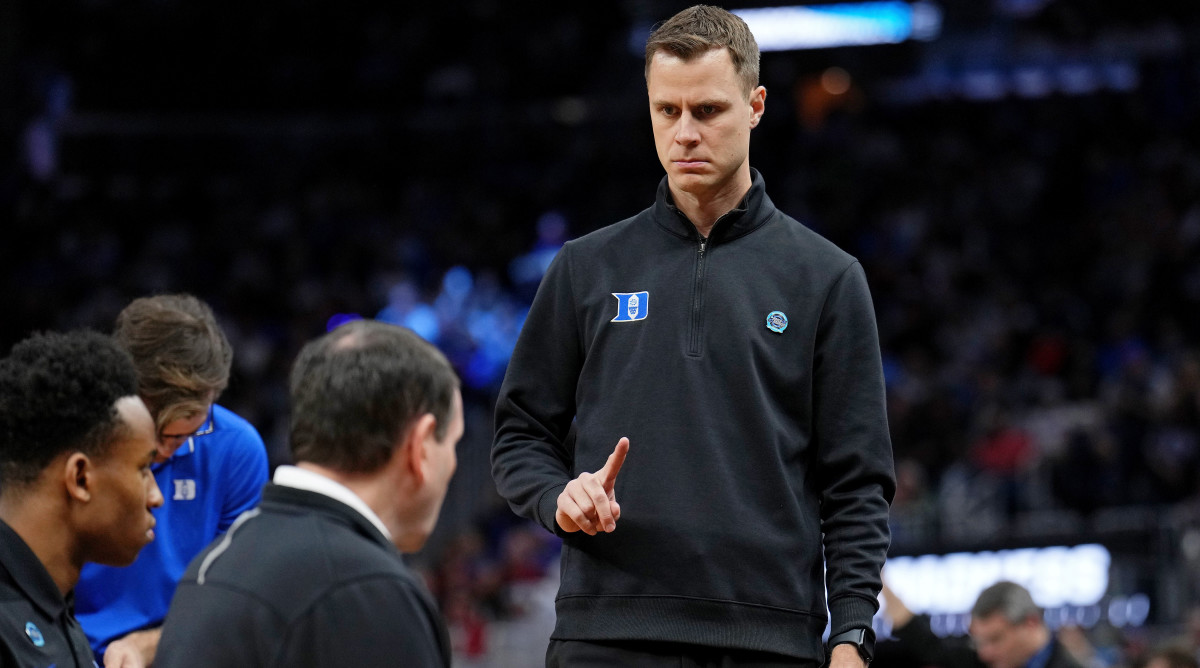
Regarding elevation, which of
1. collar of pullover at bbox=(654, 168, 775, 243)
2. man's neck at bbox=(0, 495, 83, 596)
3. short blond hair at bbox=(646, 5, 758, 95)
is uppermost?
short blond hair at bbox=(646, 5, 758, 95)

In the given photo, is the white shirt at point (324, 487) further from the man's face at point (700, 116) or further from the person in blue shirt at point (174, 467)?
the person in blue shirt at point (174, 467)

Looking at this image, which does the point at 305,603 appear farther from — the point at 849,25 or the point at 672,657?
the point at 849,25

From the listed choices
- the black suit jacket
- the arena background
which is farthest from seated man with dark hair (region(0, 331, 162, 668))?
the arena background

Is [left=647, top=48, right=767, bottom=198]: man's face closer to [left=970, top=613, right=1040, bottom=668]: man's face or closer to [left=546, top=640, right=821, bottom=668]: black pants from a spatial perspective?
[left=546, top=640, right=821, bottom=668]: black pants

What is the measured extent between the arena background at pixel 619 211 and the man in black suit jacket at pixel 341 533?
8527mm

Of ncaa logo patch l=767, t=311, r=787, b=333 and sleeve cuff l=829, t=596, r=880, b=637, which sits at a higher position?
ncaa logo patch l=767, t=311, r=787, b=333

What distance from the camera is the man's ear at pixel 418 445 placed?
8.31 feet

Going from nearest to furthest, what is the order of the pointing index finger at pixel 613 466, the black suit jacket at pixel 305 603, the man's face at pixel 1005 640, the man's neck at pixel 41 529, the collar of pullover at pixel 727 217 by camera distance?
1. the black suit jacket at pixel 305 603
2. the pointing index finger at pixel 613 466
3. the man's neck at pixel 41 529
4. the collar of pullover at pixel 727 217
5. the man's face at pixel 1005 640

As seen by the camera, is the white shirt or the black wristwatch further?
the black wristwatch

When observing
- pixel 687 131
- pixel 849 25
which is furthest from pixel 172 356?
pixel 849 25

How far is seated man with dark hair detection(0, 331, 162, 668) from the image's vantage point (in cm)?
300

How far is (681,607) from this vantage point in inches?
116

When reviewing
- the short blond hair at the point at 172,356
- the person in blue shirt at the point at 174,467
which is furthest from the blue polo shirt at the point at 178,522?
the short blond hair at the point at 172,356

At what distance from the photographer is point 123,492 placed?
309 centimetres
